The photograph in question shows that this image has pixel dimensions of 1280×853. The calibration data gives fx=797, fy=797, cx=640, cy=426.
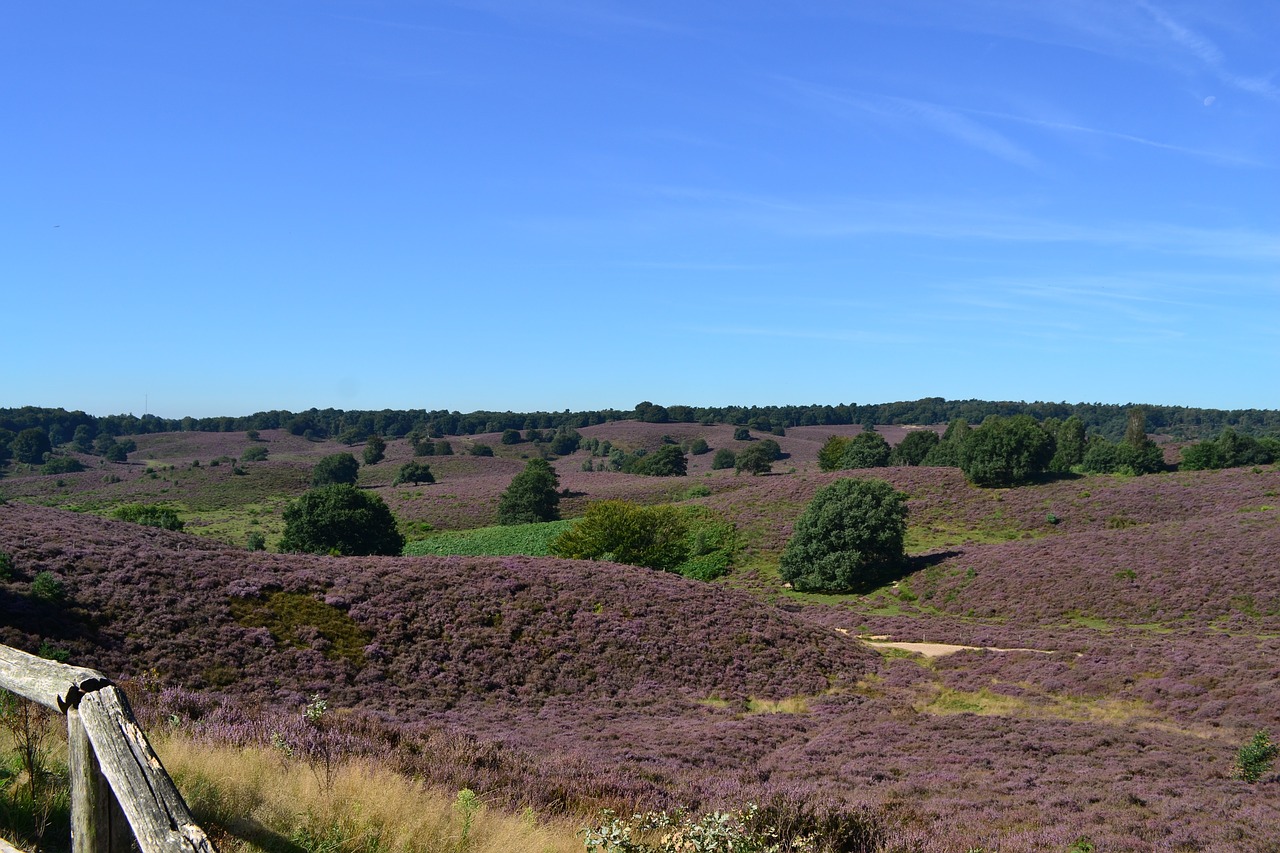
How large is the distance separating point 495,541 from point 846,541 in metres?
28.9

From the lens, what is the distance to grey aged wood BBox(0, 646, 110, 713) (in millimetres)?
3746

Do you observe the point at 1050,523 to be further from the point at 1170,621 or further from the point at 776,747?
the point at 776,747

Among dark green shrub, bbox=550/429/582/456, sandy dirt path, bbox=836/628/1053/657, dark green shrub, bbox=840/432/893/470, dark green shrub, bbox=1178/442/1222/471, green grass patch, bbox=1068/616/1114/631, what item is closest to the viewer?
sandy dirt path, bbox=836/628/1053/657

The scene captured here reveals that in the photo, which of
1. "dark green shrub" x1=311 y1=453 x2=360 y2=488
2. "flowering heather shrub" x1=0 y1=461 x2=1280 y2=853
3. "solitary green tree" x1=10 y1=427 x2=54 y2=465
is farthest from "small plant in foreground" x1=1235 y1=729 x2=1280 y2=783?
"solitary green tree" x1=10 y1=427 x2=54 y2=465

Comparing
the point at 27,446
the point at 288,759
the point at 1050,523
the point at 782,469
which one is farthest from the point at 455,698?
the point at 27,446

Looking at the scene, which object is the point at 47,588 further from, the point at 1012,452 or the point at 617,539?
the point at 1012,452

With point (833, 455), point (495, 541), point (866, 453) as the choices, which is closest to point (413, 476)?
point (495, 541)

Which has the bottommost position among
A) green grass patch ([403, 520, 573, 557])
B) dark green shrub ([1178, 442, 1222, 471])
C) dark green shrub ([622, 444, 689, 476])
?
green grass patch ([403, 520, 573, 557])

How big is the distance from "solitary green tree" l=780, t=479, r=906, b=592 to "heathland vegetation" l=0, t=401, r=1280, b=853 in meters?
0.23

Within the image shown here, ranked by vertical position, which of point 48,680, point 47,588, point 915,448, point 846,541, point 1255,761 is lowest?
point 846,541

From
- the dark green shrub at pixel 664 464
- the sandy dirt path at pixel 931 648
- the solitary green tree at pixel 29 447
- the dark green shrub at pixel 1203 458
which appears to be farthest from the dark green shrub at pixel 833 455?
the solitary green tree at pixel 29 447

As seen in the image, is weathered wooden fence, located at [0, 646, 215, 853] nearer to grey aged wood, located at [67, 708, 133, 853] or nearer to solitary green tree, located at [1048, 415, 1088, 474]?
grey aged wood, located at [67, 708, 133, 853]

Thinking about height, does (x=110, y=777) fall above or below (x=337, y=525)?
above

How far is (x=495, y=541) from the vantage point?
6562cm
